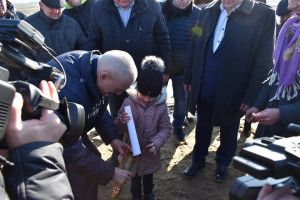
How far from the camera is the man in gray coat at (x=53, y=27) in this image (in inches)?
126

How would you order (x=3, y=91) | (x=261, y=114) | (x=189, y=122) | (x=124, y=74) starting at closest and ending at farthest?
(x=3, y=91), (x=124, y=74), (x=261, y=114), (x=189, y=122)

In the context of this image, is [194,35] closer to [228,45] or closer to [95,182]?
[228,45]

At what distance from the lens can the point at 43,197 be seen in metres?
0.93

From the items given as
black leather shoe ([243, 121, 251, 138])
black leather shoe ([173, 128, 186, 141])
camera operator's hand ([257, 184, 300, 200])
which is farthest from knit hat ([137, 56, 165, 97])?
black leather shoe ([243, 121, 251, 138])

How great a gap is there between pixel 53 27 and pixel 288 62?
2.53m

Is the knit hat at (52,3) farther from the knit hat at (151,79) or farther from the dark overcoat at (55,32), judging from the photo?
the knit hat at (151,79)

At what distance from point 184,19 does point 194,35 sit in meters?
0.85

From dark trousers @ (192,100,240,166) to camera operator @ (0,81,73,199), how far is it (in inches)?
82.3

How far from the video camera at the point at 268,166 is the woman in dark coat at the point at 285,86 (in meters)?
1.09

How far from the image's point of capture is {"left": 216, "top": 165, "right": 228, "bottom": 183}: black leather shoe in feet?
9.74

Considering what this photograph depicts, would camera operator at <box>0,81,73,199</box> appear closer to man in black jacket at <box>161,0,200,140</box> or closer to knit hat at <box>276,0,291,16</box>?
man in black jacket at <box>161,0,200,140</box>

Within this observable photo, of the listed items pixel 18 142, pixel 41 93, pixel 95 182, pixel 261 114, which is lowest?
pixel 95 182

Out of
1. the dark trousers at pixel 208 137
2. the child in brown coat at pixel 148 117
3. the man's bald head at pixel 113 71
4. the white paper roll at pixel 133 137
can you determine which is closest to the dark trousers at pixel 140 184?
the child in brown coat at pixel 148 117

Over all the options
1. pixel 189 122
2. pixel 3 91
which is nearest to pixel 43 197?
pixel 3 91
